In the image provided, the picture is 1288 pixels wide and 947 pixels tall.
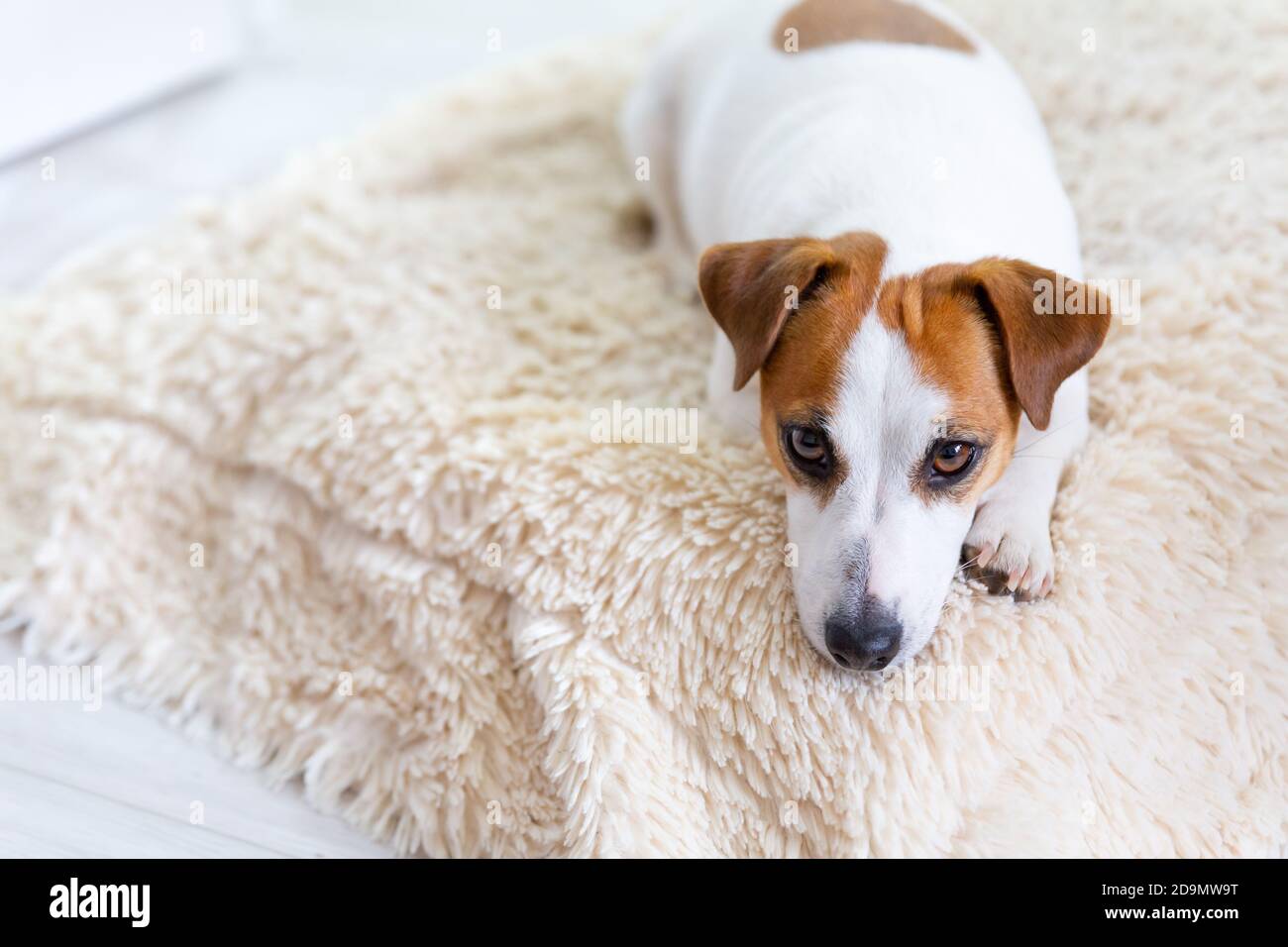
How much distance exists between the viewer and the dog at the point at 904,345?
1.89m

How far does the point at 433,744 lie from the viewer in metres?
2.23

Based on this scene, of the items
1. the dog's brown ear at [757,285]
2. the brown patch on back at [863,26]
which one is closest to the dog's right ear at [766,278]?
the dog's brown ear at [757,285]

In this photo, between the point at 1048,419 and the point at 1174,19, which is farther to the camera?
the point at 1174,19

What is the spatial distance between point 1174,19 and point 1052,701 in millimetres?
2078

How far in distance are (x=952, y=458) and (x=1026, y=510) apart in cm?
24

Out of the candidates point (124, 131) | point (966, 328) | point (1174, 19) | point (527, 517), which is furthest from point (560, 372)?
point (124, 131)

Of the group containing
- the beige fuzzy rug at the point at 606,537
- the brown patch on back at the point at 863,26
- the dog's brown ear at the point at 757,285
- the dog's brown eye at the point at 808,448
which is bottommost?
the beige fuzzy rug at the point at 606,537

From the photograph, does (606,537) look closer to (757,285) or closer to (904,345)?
(757,285)

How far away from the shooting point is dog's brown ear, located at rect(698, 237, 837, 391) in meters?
1.98

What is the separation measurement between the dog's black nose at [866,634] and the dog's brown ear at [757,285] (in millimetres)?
467

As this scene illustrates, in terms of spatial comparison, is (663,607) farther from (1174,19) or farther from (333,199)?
(1174,19)

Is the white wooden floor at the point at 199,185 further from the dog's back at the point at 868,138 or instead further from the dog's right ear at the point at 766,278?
the dog's back at the point at 868,138

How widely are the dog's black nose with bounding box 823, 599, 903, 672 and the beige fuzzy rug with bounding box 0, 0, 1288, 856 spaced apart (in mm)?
108

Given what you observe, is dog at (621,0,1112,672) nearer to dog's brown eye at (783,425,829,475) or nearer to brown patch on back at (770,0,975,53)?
dog's brown eye at (783,425,829,475)
